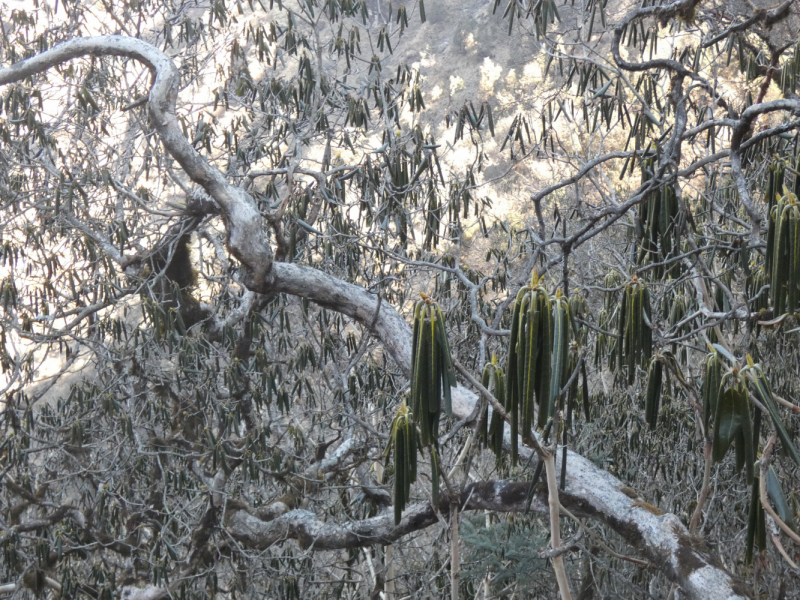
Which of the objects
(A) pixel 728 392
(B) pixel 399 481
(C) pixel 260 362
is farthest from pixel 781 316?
(C) pixel 260 362

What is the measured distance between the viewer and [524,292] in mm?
1547

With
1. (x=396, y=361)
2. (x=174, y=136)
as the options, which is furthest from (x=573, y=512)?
(x=174, y=136)

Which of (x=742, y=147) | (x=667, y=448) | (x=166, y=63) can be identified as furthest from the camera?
(x=667, y=448)

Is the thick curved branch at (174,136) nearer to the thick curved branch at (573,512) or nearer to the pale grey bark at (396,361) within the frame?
the pale grey bark at (396,361)

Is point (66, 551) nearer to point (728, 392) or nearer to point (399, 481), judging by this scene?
point (399, 481)

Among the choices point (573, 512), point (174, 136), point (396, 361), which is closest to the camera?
point (573, 512)

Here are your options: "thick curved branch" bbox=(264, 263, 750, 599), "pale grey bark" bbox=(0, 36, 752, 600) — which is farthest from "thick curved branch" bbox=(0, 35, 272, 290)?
"thick curved branch" bbox=(264, 263, 750, 599)

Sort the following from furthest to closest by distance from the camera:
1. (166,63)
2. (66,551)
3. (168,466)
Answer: (168,466), (66,551), (166,63)

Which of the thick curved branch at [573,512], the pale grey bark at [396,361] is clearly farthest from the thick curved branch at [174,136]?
the thick curved branch at [573,512]

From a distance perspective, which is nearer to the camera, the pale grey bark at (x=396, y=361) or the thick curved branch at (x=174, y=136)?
the pale grey bark at (x=396, y=361)

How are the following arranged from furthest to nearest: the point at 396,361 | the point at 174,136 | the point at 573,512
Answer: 1. the point at 396,361
2. the point at 174,136
3. the point at 573,512

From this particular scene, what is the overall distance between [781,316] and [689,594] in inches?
46.7

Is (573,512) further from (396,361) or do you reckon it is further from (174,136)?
(174,136)

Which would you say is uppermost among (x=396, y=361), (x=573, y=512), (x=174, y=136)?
(x=174, y=136)
